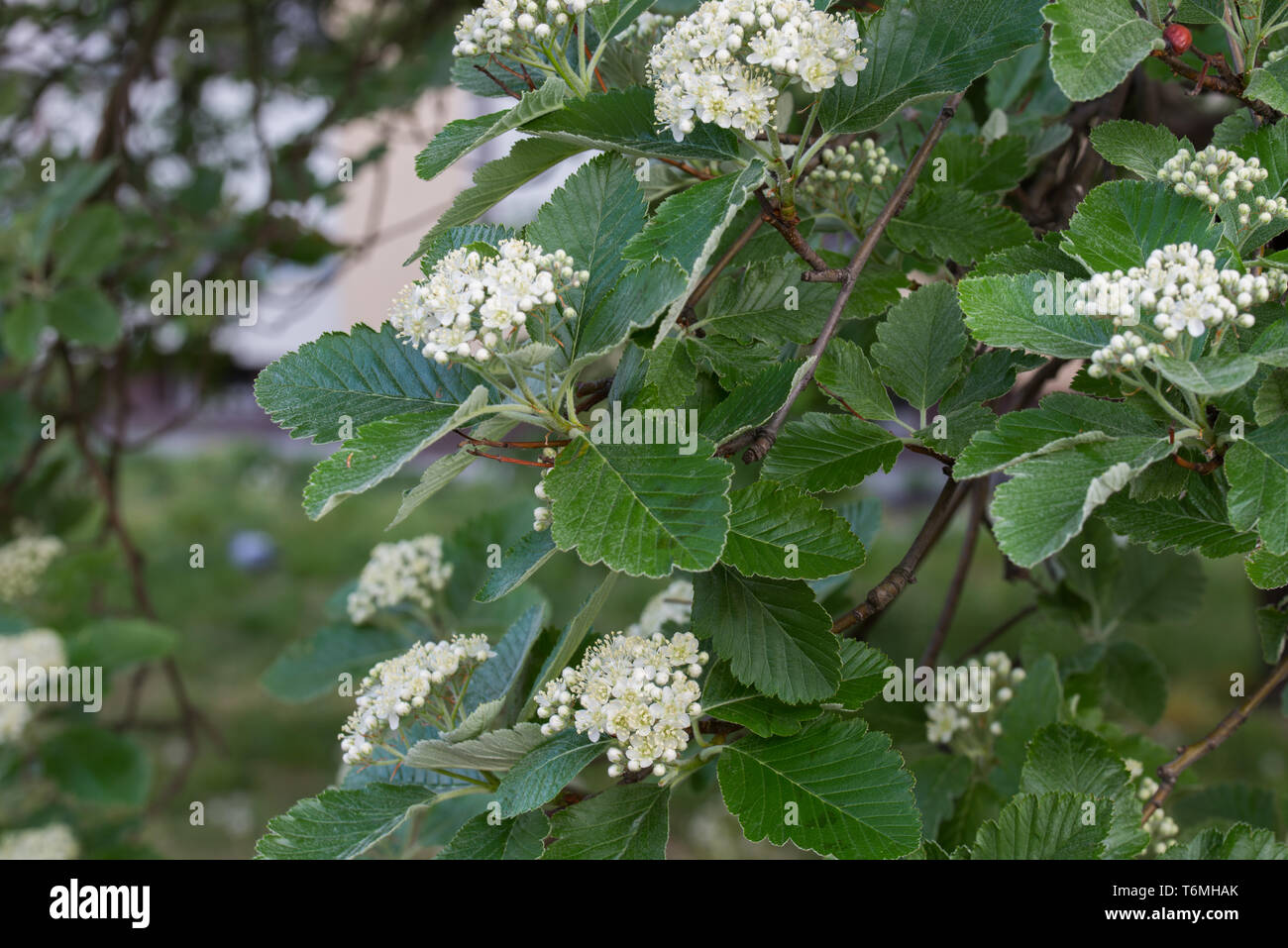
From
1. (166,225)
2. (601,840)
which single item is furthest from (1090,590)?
(166,225)

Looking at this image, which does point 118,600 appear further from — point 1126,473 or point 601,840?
point 1126,473

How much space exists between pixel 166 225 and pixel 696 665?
2.48 m

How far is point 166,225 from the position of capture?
297 cm

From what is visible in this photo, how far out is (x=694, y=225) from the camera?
944 millimetres

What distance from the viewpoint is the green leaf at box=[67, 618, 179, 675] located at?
2340mm

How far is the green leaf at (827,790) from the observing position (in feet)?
3.07

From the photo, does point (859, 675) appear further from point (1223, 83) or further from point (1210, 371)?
point (1223, 83)

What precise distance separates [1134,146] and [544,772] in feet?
2.58

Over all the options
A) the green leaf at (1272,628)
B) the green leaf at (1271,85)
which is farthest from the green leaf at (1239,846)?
the green leaf at (1271,85)

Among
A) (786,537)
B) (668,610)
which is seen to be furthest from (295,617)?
(786,537)

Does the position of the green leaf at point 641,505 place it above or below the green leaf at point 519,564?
above

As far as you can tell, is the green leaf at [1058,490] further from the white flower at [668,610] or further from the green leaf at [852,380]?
the white flower at [668,610]

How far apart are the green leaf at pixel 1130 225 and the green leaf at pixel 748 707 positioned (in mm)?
458

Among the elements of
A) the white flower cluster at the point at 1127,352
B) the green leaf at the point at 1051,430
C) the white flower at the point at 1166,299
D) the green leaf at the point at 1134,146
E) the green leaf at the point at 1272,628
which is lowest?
the green leaf at the point at 1272,628
